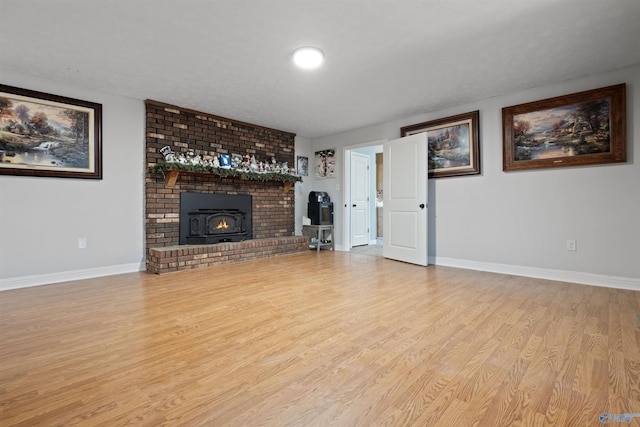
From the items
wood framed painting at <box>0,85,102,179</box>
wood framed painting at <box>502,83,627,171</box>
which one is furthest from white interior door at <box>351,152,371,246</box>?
wood framed painting at <box>0,85,102,179</box>

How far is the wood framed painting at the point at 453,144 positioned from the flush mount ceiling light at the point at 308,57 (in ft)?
7.39

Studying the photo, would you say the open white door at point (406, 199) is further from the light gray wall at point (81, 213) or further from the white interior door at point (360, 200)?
the light gray wall at point (81, 213)

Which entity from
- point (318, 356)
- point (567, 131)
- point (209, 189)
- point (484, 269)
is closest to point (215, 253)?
point (209, 189)

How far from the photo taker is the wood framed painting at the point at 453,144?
4.12m

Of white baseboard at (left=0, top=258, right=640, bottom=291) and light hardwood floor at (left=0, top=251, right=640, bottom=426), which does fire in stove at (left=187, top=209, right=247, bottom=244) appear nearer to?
white baseboard at (left=0, top=258, right=640, bottom=291)

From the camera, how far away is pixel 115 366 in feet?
5.27

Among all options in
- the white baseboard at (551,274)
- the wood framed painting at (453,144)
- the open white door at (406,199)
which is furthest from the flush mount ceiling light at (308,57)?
the white baseboard at (551,274)

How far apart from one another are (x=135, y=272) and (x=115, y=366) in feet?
8.97

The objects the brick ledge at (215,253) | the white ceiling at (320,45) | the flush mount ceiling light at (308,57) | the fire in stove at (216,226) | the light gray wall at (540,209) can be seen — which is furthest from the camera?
the fire in stove at (216,226)

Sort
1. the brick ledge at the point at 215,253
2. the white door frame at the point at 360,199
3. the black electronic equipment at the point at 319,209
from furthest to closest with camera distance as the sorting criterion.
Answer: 1. the white door frame at the point at 360,199
2. the black electronic equipment at the point at 319,209
3. the brick ledge at the point at 215,253

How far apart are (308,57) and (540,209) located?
3.22 meters

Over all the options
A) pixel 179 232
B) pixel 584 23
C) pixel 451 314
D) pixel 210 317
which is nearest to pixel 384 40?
pixel 584 23

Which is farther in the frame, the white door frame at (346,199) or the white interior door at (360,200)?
the white interior door at (360,200)

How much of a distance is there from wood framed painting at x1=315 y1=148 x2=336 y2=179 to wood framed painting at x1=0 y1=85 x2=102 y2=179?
3734 mm
